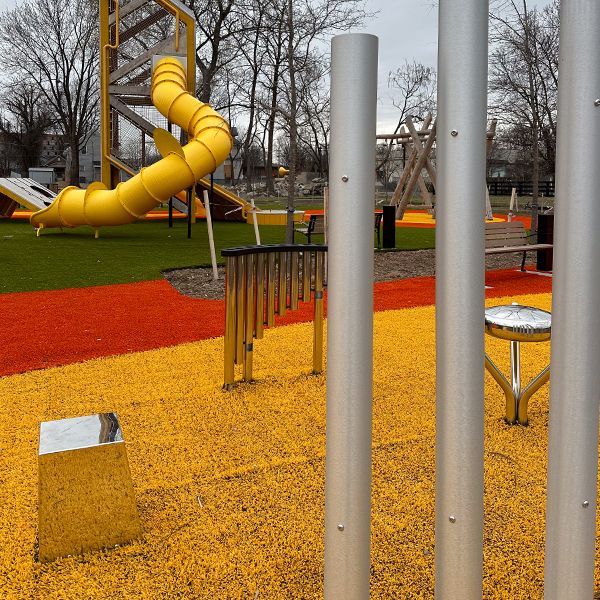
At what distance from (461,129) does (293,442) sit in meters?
2.87

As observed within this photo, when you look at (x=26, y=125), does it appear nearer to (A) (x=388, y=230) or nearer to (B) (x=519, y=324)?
(A) (x=388, y=230)

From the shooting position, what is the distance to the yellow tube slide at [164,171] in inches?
602

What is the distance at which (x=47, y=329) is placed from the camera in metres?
7.32

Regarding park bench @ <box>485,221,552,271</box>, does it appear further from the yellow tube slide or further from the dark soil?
the yellow tube slide

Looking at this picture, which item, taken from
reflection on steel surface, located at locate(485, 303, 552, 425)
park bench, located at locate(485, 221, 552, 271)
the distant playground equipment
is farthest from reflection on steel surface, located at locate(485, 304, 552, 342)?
the distant playground equipment

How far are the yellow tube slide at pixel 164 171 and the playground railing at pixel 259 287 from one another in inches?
410

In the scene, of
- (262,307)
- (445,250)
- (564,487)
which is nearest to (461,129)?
(445,250)


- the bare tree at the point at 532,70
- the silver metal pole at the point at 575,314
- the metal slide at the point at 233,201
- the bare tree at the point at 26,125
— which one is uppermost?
the bare tree at the point at 26,125

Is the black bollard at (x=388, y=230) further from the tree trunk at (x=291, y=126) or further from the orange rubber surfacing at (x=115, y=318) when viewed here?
the orange rubber surfacing at (x=115, y=318)

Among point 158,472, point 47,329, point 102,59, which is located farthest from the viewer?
point 102,59

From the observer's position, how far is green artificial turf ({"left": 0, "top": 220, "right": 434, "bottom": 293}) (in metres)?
11.2

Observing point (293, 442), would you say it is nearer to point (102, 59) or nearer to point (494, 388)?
point (494, 388)

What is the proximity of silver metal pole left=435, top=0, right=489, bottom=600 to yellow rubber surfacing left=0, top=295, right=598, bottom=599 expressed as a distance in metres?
1.01

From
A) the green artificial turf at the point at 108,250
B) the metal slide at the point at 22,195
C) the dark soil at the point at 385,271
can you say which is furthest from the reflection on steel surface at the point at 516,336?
the metal slide at the point at 22,195
